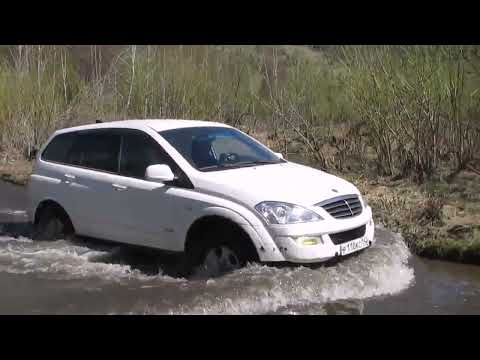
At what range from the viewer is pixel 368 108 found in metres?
12.0

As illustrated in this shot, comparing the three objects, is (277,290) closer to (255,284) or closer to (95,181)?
(255,284)

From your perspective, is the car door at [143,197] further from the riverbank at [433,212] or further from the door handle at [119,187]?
the riverbank at [433,212]

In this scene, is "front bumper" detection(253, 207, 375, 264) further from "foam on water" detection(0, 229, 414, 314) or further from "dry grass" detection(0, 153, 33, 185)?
"dry grass" detection(0, 153, 33, 185)

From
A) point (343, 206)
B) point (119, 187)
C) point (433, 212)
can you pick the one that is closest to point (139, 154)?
point (119, 187)

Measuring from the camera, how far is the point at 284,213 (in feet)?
20.0

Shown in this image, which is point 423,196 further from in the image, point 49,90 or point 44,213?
point 49,90

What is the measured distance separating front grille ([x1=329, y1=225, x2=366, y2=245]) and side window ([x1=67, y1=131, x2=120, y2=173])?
8.41ft

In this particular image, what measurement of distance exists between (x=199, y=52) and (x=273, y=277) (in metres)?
10.8

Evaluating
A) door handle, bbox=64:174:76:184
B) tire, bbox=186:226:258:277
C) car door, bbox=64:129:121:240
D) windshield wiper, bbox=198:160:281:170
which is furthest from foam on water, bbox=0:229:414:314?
windshield wiper, bbox=198:160:281:170

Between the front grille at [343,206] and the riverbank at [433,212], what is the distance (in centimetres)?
183

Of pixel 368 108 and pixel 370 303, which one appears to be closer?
pixel 370 303

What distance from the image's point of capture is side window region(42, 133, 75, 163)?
8172 mm

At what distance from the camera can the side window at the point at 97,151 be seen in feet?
24.7
